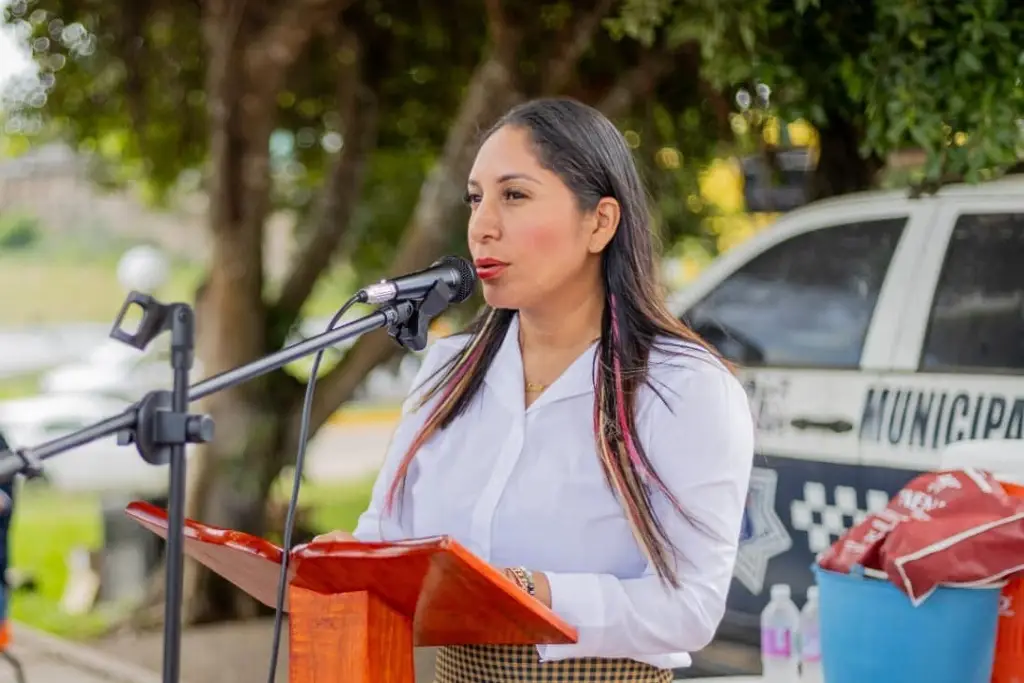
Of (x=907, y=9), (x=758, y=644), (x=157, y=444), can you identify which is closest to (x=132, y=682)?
(x=758, y=644)

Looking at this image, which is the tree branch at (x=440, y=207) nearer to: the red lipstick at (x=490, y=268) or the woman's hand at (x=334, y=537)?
the red lipstick at (x=490, y=268)

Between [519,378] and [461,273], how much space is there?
0.26 metres

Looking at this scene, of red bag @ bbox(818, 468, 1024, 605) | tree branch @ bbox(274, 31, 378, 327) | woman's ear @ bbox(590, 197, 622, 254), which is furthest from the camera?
tree branch @ bbox(274, 31, 378, 327)

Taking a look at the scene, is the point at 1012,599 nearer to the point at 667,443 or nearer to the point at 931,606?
the point at 931,606

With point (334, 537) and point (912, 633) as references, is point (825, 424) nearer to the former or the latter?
point (912, 633)

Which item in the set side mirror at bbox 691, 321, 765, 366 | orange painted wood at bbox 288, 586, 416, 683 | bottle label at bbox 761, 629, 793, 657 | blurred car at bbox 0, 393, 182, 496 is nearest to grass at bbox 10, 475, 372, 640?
blurred car at bbox 0, 393, 182, 496

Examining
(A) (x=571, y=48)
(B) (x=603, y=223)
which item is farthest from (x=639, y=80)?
(B) (x=603, y=223)

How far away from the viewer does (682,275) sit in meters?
12.4

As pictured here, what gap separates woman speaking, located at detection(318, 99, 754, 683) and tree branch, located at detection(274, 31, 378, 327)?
5425mm

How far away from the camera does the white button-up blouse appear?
2.04m

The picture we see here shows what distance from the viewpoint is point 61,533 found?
12.6 meters

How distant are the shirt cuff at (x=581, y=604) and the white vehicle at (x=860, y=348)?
2.13 m

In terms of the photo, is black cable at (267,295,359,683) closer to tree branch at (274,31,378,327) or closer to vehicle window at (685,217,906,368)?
vehicle window at (685,217,906,368)

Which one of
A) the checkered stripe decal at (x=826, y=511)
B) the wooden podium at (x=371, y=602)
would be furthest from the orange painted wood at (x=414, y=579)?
the checkered stripe decal at (x=826, y=511)
